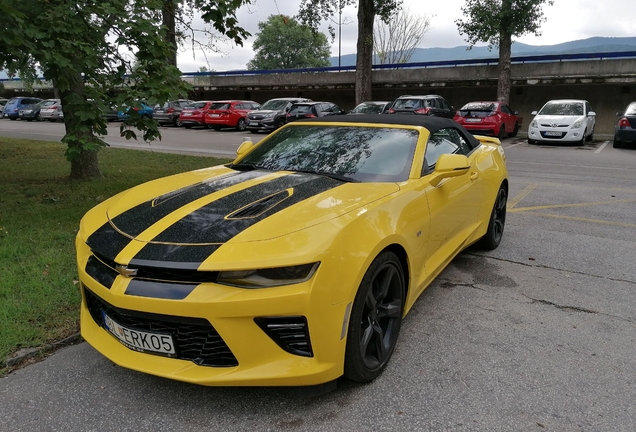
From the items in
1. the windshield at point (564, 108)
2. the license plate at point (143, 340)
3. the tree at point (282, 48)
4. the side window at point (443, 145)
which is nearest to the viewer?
the license plate at point (143, 340)

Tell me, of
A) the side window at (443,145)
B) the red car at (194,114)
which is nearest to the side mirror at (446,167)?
the side window at (443,145)

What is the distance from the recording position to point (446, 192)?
3.59 meters

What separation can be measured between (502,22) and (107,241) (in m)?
21.5

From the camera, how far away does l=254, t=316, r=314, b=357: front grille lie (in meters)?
2.20

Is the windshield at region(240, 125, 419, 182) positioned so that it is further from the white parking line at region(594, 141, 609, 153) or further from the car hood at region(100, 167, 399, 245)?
the white parking line at region(594, 141, 609, 153)

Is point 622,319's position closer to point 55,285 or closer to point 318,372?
point 318,372

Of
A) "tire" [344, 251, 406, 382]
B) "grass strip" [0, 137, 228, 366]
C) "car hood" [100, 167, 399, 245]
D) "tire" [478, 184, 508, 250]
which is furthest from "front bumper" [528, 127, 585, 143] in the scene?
"tire" [344, 251, 406, 382]

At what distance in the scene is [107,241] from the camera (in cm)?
257

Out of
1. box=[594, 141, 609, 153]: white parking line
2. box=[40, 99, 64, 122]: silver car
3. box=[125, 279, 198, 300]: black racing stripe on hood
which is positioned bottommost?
box=[125, 279, 198, 300]: black racing stripe on hood

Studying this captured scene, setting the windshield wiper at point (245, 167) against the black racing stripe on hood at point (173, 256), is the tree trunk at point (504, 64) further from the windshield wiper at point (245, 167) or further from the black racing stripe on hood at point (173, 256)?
the black racing stripe on hood at point (173, 256)

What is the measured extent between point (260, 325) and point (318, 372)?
14.5 inches

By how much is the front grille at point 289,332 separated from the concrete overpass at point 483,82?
2509 cm

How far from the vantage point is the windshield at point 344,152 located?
11.0 feet

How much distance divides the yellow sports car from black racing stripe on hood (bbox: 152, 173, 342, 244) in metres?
0.01
